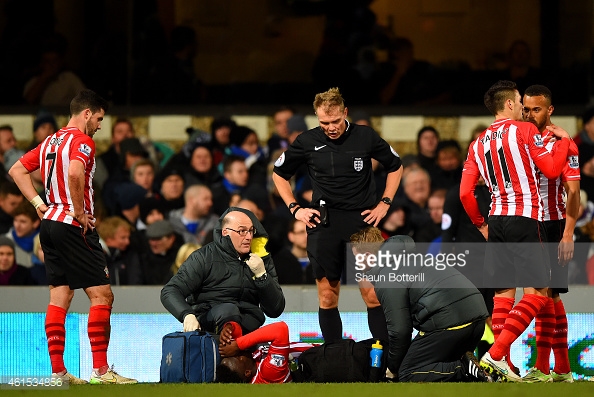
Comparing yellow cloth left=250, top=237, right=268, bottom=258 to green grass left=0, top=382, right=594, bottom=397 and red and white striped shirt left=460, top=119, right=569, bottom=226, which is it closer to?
green grass left=0, top=382, right=594, bottom=397

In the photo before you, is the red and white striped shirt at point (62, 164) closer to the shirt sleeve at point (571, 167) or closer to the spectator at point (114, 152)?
the shirt sleeve at point (571, 167)

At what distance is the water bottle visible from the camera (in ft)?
24.1

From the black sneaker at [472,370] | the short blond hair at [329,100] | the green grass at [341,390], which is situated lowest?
the green grass at [341,390]

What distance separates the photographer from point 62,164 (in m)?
7.55

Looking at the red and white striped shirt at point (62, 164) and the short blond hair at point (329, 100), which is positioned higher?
the short blond hair at point (329, 100)

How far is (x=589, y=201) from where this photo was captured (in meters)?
10.9

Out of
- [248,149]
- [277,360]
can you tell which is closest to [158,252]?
[248,149]

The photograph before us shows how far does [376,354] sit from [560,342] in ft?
3.94

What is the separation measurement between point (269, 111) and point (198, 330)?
6277mm

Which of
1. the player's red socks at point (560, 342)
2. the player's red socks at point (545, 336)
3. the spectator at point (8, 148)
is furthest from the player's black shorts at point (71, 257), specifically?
the spectator at point (8, 148)

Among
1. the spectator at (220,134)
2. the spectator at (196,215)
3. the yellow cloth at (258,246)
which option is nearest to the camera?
the yellow cloth at (258,246)

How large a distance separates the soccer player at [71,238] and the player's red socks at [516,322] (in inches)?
88.0

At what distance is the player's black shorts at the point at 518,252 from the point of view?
24.3 ft
